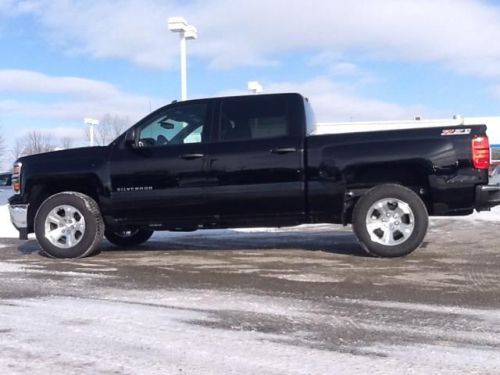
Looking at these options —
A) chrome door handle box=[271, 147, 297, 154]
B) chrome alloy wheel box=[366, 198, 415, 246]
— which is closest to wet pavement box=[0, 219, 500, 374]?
chrome alloy wheel box=[366, 198, 415, 246]

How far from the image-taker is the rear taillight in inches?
295

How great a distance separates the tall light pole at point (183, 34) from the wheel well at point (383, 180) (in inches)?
468

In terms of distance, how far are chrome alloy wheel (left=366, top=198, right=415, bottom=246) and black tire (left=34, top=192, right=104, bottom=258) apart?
3213 mm

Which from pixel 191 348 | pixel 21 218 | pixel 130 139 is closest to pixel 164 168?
pixel 130 139

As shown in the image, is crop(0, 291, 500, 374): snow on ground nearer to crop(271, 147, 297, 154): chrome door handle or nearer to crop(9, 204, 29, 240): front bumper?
crop(271, 147, 297, 154): chrome door handle

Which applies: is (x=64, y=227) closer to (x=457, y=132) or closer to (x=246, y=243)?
(x=246, y=243)

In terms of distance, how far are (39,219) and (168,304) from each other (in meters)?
3.43

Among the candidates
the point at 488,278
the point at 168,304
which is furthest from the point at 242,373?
the point at 488,278

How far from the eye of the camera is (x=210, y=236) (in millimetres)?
10945

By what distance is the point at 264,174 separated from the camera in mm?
7859

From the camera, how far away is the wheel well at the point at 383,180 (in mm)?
7773

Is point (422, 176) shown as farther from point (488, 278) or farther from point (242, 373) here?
point (242, 373)

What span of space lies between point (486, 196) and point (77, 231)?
4.75m

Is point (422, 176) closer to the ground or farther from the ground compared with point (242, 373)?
farther from the ground
